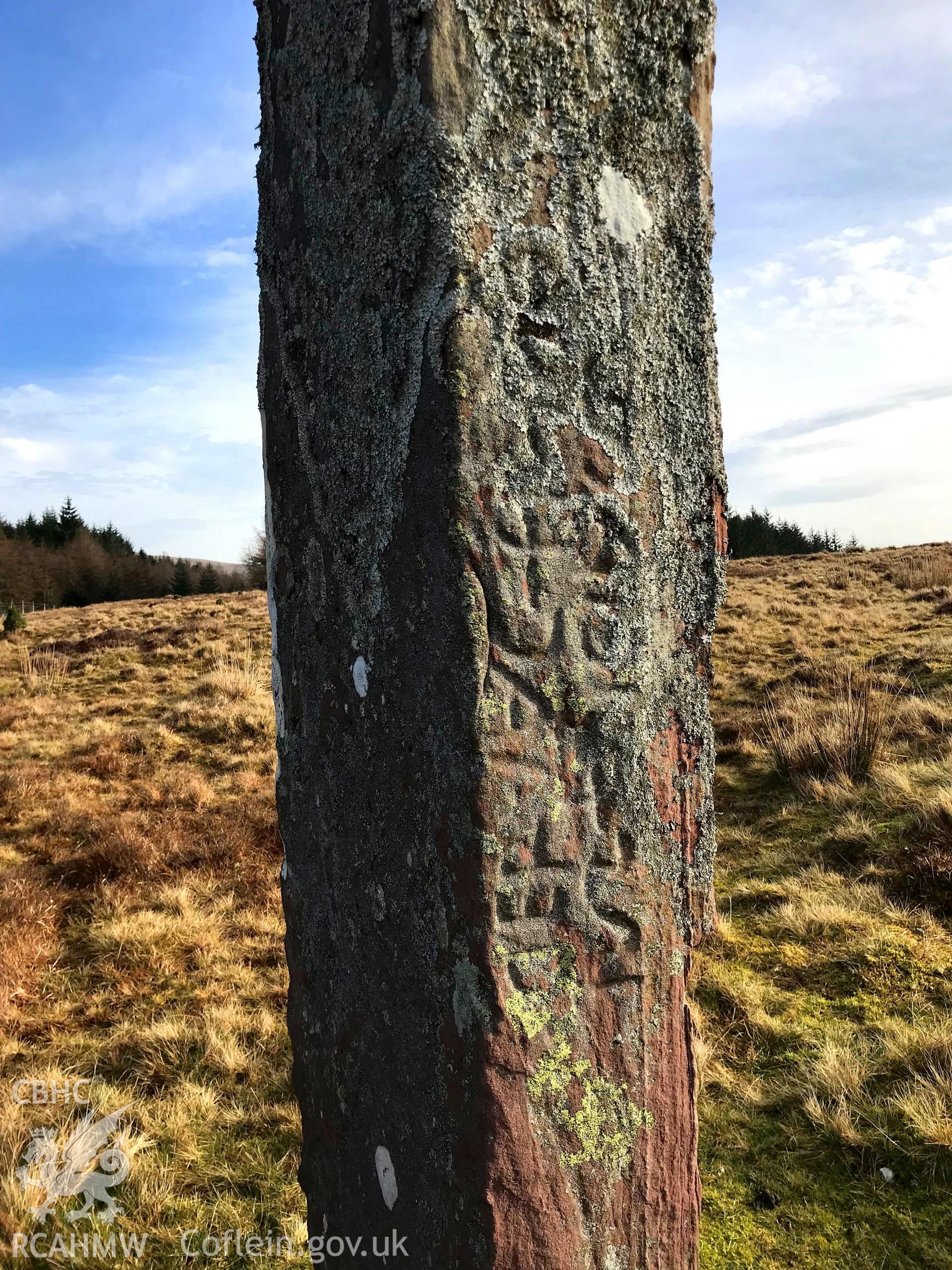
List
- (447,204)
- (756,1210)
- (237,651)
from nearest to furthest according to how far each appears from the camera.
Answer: (447,204) → (756,1210) → (237,651)

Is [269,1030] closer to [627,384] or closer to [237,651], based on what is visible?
[627,384]

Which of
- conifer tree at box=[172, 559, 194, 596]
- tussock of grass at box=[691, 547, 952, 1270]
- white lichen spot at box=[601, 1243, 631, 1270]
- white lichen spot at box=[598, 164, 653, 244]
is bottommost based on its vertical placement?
tussock of grass at box=[691, 547, 952, 1270]

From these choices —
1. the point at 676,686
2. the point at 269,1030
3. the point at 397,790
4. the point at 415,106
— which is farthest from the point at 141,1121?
the point at 415,106

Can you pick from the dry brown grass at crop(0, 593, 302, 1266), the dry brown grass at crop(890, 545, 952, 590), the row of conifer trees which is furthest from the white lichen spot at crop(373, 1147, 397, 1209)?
the row of conifer trees

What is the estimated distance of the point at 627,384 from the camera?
5.38ft

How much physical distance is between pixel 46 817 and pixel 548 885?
5.74 meters

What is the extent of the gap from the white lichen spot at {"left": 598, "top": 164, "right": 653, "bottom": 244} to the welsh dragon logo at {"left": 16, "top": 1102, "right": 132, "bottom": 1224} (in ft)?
10.5

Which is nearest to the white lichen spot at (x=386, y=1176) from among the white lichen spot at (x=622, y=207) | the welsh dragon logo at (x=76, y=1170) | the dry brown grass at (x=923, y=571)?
the welsh dragon logo at (x=76, y=1170)

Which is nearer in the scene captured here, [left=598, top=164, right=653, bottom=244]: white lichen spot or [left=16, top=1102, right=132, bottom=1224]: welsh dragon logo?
[left=598, top=164, right=653, bottom=244]: white lichen spot

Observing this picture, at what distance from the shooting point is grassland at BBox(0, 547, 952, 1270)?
9.11ft

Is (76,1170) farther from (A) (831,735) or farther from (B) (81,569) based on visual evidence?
(B) (81,569)

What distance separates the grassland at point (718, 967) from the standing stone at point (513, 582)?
49.0 inches

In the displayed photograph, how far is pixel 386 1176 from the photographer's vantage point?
1.80m

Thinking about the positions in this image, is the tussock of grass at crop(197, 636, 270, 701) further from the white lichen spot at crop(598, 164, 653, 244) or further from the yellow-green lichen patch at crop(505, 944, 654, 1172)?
the white lichen spot at crop(598, 164, 653, 244)
